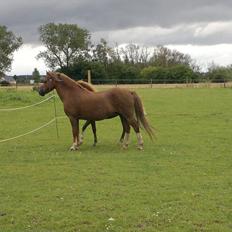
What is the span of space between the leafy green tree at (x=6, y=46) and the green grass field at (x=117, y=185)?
7602cm

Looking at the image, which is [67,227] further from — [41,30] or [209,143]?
[41,30]

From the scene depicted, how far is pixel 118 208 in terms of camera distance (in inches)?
272

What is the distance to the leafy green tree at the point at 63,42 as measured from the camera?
303 ft

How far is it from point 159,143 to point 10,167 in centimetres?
514

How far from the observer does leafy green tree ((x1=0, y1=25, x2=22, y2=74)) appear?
8914 cm

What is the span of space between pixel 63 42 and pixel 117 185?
8798 cm

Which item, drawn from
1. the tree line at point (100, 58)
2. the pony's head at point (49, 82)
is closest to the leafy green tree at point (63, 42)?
the tree line at point (100, 58)

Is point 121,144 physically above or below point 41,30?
below

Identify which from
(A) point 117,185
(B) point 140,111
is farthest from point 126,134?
(A) point 117,185

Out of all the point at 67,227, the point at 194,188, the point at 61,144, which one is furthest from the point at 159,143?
the point at 67,227

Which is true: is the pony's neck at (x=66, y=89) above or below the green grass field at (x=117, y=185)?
above

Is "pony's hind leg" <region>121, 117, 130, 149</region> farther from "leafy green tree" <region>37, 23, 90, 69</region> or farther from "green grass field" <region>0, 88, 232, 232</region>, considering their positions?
"leafy green tree" <region>37, 23, 90, 69</region>

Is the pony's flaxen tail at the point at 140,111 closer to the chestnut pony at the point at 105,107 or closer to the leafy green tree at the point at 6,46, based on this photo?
the chestnut pony at the point at 105,107

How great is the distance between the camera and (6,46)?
298 ft
